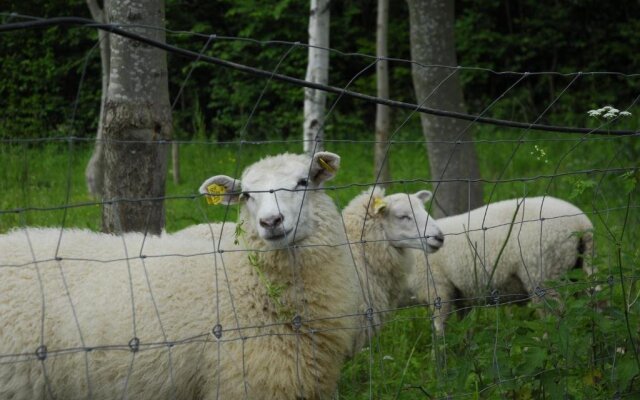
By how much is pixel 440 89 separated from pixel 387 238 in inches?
105

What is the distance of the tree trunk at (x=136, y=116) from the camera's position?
499cm

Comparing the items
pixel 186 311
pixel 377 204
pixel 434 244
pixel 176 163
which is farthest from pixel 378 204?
pixel 176 163

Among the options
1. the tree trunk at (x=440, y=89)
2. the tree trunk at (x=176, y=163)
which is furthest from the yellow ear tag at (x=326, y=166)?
the tree trunk at (x=176, y=163)

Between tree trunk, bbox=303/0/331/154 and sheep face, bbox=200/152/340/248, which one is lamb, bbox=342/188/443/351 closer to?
sheep face, bbox=200/152/340/248

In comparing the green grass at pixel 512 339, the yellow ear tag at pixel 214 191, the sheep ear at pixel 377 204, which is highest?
the yellow ear tag at pixel 214 191

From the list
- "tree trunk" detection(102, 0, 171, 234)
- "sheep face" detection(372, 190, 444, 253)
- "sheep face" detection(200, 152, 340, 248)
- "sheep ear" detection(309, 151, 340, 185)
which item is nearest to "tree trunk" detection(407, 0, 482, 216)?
"sheep face" detection(372, 190, 444, 253)

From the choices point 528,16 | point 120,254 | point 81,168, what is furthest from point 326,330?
point 528,16

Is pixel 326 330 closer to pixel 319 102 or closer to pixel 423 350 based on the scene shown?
pixel 423 350

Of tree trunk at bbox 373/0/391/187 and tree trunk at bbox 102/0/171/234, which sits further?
tree trunk at bbox 373/0/391/187

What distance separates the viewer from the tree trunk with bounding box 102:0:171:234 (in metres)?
4.99

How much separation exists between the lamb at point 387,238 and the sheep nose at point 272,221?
1.84 metres

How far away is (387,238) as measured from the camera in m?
5.96

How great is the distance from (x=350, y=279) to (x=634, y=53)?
15.1 metres

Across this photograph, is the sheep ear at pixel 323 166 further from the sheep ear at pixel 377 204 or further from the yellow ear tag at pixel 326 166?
the sheep ear at pixel 377 204
